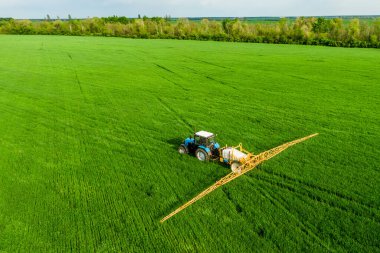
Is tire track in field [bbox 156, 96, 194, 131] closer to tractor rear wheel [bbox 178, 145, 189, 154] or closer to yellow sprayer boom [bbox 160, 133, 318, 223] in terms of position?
tractor rear wheel [bbox 178, 145, 189, 154]

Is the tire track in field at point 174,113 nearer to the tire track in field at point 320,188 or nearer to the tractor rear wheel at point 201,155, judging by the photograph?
the tractor rear wheel at point 201,155

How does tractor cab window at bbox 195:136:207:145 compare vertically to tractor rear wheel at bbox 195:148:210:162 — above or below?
above

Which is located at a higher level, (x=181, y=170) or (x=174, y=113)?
(x=174, y=113)

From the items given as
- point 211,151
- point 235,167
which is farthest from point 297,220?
point 211,151

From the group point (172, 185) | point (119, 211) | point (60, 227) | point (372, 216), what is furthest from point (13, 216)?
point (372, 216)

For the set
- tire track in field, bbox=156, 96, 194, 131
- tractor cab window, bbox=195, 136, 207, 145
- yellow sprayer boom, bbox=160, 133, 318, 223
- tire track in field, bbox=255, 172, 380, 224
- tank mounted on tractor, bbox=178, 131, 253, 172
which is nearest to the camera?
tire track in field, bbox=255, 172, 380, 224

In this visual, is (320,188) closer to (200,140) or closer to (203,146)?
(203,146)

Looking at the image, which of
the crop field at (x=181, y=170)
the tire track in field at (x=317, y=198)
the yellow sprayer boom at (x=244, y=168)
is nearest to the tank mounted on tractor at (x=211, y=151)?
the yellow sprayer boom at (x=244, y=168)

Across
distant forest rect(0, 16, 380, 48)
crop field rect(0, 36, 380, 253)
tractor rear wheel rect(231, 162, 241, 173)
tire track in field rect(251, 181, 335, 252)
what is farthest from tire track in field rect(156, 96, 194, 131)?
distant forest rect(0, 16, 380, 48)
